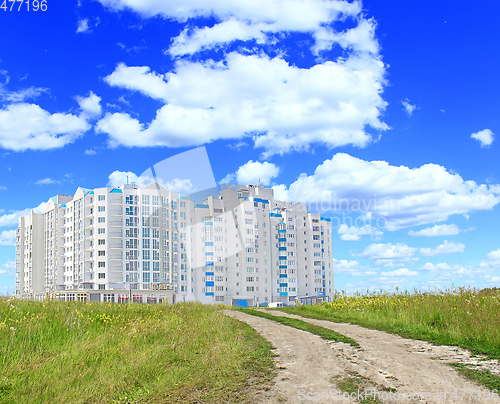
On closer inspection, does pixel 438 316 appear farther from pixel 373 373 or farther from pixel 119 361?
pixel 119 361

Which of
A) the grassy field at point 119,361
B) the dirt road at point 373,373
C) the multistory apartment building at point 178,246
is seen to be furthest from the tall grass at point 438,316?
the multistory apartment building at point 178,246

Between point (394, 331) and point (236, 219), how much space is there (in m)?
79.0

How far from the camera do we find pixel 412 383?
746cm

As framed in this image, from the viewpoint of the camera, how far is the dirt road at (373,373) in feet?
22.7

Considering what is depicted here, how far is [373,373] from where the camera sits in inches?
320

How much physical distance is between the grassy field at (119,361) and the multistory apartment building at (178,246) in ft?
210

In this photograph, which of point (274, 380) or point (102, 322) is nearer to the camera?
point (274, 380)

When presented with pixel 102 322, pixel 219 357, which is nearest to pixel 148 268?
pixel 102 322

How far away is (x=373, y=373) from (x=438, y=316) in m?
7.37

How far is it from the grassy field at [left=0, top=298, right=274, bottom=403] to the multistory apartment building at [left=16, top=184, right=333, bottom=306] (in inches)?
2520

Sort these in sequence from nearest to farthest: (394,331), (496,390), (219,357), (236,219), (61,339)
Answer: (496,390) → (219,357) → (61,339) → (394,331) → (236,219)

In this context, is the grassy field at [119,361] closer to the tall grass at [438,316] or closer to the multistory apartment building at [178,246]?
the tall grass at [438,316]

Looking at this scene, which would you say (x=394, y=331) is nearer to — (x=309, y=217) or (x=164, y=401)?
(x=164, y=401)

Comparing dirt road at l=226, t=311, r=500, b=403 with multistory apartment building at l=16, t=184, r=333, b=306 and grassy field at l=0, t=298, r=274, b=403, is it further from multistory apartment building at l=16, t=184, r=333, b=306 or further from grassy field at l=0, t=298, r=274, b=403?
multistory apartment building at l=16, t=184, r=333, b=306
